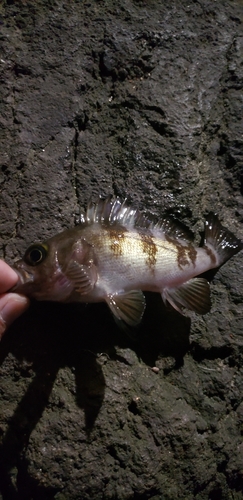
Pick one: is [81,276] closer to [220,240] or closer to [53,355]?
[53,355]

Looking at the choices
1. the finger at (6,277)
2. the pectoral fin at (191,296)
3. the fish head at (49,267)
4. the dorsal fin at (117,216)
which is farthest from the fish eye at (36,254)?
the pectoral fin at (191,296)

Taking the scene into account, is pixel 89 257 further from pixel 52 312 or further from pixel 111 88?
pixel 111 88

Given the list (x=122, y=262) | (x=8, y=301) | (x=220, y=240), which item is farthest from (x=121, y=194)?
(x=8, y=301)

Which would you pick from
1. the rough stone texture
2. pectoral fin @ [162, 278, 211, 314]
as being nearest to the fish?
pectoral fin @ [162, 278, 211, 314]

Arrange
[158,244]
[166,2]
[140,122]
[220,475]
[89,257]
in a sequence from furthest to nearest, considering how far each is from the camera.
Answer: [166,2] < [140,122] < [220,475] < [158,244] < [89,257]

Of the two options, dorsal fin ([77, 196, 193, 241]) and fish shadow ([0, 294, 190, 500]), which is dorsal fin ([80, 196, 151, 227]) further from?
fish shadow ([0, 294, 190, 500])

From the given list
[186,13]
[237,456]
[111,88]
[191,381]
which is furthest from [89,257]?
[186,13]
